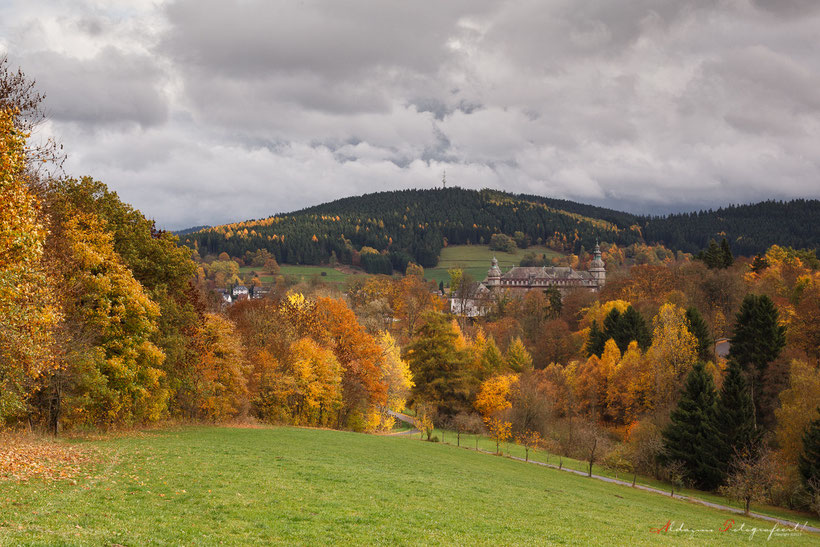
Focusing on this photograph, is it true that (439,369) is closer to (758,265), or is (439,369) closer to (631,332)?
(631,332)

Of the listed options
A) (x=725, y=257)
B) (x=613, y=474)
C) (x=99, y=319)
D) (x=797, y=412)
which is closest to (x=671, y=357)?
(x=797, y=412)

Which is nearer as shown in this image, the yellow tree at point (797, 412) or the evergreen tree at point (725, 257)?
the yellow tree at point (797, 412)

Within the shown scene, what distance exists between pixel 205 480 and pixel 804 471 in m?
42.1

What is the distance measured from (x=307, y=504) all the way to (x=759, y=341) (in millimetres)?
58035

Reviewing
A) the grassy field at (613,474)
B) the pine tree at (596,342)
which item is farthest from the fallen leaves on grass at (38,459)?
the pine tree at (596,342)

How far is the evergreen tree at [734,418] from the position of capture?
47.2m

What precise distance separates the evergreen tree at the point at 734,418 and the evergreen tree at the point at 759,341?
34.1 feet

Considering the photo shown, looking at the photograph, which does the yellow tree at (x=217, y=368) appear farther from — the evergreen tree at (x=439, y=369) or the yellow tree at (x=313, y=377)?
the evergreen tree at (x=439, y=369)

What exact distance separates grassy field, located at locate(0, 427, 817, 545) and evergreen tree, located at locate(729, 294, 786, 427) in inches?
1120

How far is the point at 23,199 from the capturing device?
16.5m

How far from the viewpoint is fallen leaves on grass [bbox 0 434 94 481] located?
57.8 ft

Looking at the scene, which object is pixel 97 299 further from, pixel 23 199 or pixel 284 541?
pixel 284 541

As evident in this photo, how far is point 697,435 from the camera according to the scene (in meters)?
47.8

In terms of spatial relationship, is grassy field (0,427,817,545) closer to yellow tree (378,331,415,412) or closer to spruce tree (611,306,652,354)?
yellow tree (378,331,415,412)
